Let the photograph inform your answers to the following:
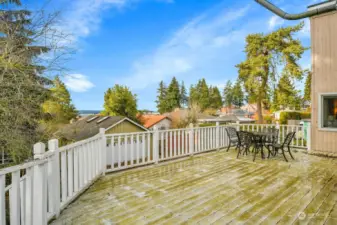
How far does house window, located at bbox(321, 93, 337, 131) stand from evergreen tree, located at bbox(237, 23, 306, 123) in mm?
11517

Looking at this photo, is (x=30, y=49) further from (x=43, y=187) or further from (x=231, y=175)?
(x=231, y=175)

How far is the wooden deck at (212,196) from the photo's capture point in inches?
94.5

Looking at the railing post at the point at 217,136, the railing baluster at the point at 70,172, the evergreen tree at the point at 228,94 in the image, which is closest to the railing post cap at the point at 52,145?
the railing baluster at the point at 70,172

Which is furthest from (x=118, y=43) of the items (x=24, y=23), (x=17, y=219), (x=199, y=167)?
(x=17, y=219)

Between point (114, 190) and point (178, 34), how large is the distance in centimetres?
1243

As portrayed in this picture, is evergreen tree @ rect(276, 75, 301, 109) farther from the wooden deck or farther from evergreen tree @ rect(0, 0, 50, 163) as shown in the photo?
evergreen tree @ rect(0, 0, 50, 163)

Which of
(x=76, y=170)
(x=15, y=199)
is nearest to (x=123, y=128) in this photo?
(x=76, y=170)

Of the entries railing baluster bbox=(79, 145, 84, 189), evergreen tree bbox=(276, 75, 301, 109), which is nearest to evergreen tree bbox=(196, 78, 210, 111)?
evergreen tree bbox=(276, 75, 301, 109)

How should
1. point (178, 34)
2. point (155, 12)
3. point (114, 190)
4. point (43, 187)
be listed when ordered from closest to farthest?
point (43, 187)
point (114, 190)
point (155, 12)
point (178, 34)

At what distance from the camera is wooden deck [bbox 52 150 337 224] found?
2400 millimetres

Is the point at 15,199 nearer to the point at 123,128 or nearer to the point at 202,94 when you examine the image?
the point at 123,128

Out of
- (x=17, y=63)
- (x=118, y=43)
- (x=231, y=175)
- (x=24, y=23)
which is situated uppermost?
(x=118, y=43)

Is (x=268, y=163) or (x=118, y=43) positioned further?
(x=118, y=43)

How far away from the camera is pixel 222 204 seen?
9.03ft
